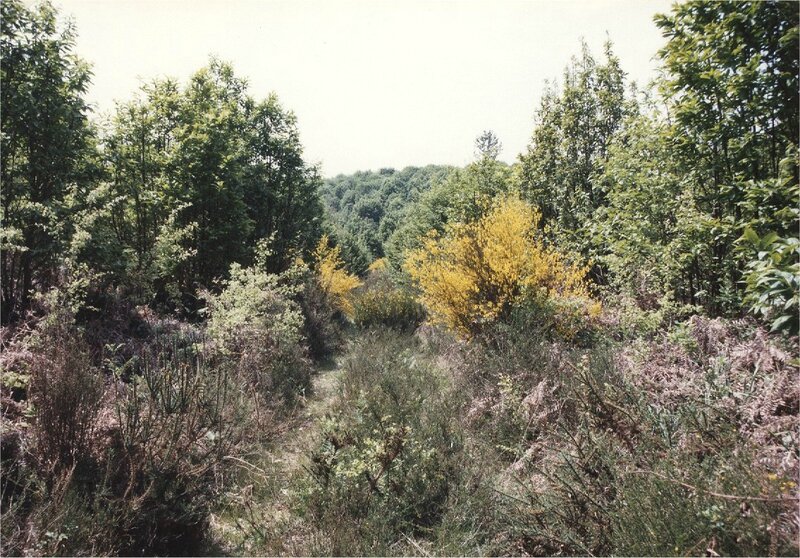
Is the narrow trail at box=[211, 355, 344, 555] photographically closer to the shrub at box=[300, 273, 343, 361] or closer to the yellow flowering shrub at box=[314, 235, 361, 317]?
the shrub at box=[300, 273, 343, 361]

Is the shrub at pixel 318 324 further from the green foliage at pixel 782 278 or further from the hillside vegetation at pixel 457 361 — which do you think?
the green foliage at pixel 782 278

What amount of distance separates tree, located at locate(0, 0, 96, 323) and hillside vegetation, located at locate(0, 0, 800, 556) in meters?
0.04

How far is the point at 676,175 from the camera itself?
5961 mm

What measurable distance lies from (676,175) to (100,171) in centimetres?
919

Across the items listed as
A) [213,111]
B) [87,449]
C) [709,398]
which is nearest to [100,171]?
[213,111]

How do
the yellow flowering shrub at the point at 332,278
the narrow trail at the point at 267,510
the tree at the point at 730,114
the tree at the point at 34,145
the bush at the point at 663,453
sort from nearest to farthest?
the bush at the point at 663,453, the narrow trail at the point at 267,510, the tree at the point at 730,114, the tree at the point at 34,145, the yellow flowering shrub at the point at 332,278

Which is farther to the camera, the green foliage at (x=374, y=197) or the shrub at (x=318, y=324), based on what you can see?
the green foliage at (x=374, y=197)

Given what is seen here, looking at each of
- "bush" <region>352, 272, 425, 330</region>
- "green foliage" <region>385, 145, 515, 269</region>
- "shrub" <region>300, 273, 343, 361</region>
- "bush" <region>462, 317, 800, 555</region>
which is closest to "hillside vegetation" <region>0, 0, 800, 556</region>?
"bush" <region>462, 317, 800, 555</region>

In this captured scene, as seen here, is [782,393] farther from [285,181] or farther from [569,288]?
[285,181]

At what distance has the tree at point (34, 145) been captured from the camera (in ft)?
19.1

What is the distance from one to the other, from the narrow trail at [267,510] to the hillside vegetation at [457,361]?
35 mm

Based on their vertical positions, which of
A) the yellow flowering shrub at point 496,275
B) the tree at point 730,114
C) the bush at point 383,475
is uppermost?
the tree at point 730,114

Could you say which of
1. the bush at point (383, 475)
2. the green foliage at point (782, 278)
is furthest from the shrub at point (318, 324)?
the green foliage at point (782, 278)

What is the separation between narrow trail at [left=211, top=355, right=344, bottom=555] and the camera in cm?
359
